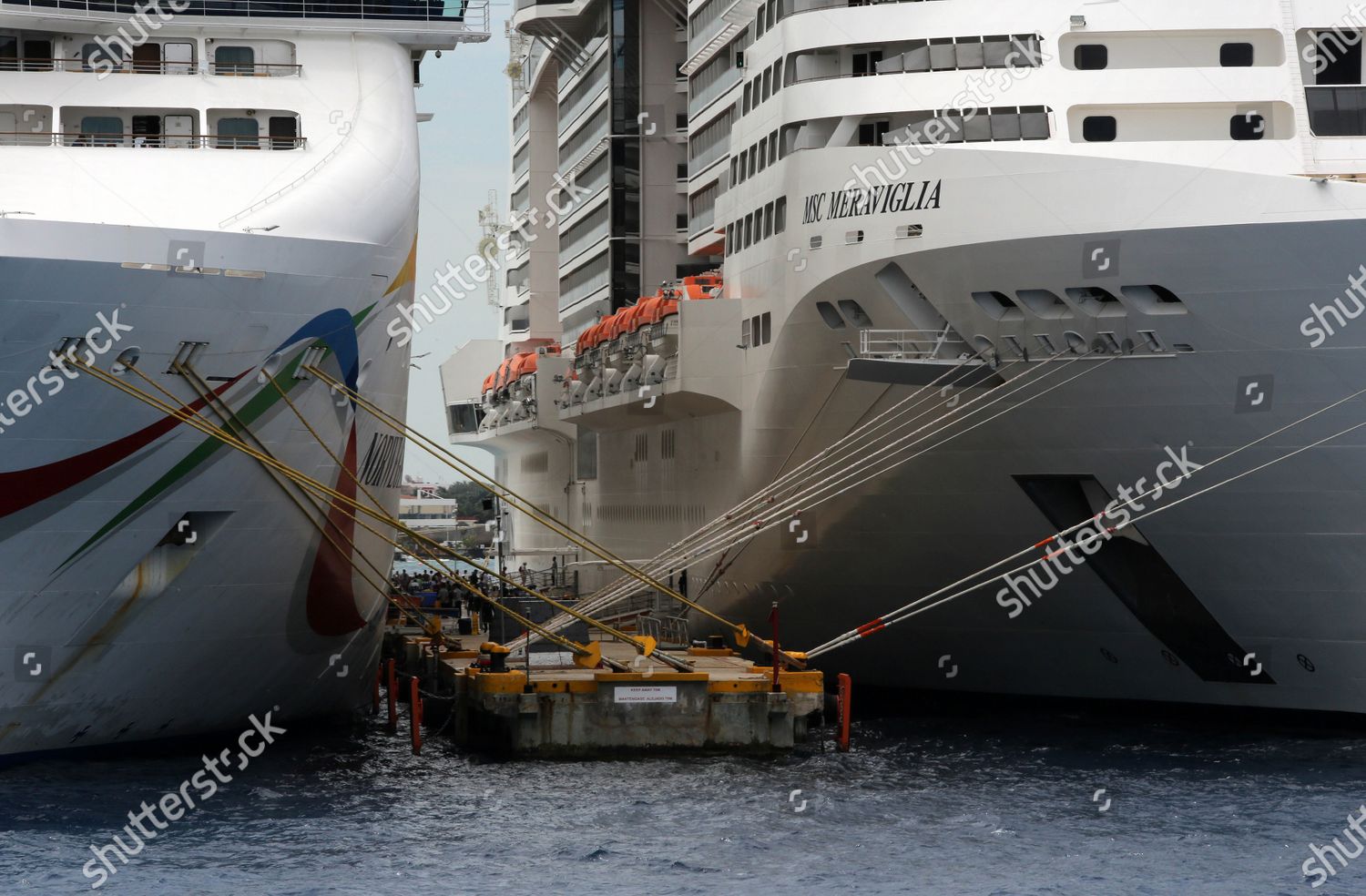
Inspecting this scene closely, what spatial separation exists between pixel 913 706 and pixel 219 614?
11.6m

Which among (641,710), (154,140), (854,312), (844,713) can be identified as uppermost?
(154,140)

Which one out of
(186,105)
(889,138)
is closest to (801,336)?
(889,138)

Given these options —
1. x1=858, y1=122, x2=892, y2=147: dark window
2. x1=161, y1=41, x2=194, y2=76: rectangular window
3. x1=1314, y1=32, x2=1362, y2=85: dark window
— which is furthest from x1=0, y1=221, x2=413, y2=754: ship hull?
x1=1314, y1=32, x2=1362, y2=85: dark window

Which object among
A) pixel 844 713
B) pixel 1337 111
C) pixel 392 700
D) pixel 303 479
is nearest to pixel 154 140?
pixel 303 479

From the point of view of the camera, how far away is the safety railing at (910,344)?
26.4 metres

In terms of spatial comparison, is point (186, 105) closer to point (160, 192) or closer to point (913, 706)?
point (160, 192)

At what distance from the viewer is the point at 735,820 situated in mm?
21516

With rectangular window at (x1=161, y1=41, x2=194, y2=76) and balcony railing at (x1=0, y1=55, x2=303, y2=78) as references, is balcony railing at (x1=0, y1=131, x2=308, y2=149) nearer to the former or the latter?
balcony railing at (x1=0, y1=55, x2=303, y2=78)

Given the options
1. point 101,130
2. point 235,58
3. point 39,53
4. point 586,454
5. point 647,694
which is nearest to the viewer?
point 647,694

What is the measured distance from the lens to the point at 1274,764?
80.2 ft

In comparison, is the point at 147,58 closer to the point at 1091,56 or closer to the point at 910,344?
the point at 910,344

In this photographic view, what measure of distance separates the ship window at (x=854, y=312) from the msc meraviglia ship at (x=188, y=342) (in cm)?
625

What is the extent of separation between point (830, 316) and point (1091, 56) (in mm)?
5135

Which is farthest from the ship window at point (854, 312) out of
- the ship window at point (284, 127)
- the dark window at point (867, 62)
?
the ship window at point (284, 127)
